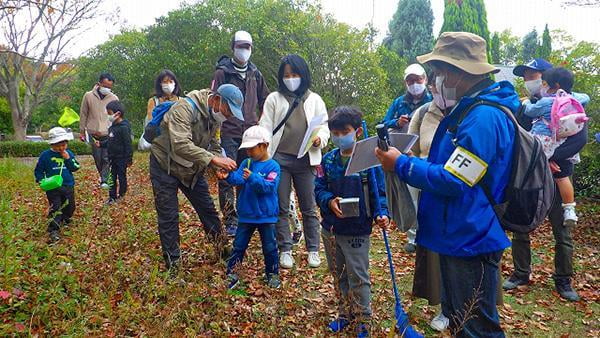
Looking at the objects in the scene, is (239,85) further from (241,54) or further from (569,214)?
(569,214)

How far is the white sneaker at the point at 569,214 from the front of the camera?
4105 millimetres

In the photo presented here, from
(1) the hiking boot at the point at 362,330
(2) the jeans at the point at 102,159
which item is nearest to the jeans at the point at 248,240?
(1) the hiking boot at the point at 362,330

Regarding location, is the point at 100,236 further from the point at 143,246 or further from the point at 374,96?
the point at 374,96

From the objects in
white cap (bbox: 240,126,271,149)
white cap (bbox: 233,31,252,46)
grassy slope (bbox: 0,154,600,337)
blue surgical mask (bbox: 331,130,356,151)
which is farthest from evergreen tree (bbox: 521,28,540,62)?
blue surgical mask (bbox: 331,130,356,151)

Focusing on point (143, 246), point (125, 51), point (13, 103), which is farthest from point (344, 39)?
point (13, 103)

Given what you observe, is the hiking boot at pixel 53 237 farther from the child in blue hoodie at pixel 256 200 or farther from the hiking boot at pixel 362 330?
the hiking boot at pixel 362 330

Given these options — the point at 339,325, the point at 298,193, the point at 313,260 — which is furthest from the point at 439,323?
the point at 298,193

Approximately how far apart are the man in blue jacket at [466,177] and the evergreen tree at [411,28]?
27.7m

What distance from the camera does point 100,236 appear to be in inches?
203

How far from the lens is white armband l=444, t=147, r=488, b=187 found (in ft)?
6.98

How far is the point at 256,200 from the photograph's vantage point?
3.99 meters

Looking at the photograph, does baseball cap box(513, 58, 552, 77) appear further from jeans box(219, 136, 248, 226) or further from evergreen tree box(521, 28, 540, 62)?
evergreen tree box(521, 28, 540, 62)

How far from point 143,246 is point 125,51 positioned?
22805mm

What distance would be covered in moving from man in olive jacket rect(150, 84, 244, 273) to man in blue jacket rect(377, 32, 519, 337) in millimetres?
2049
